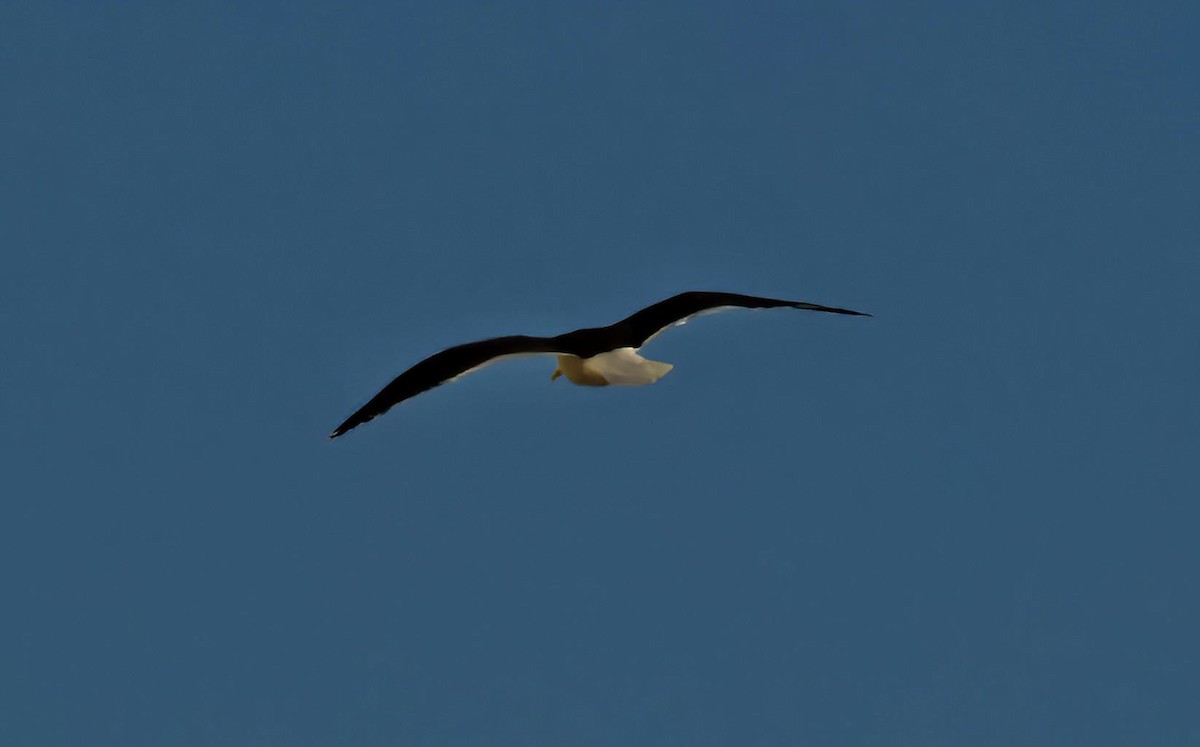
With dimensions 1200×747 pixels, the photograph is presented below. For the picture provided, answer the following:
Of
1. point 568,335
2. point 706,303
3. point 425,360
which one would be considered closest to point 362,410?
point 425,360

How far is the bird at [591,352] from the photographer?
130ft

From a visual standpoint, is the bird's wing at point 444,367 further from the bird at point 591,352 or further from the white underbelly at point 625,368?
the white underbelly at point 625,368

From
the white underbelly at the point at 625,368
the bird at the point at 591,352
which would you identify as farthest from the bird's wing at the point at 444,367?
the white underbelly at the point at 625,368

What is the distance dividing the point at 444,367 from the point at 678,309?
4.79 m

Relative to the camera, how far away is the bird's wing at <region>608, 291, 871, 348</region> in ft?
134

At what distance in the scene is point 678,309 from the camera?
41250 mm

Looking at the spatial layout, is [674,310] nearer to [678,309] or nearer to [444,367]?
[678,309]

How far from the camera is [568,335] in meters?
40.9

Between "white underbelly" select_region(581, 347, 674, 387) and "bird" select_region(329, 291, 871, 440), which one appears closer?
"bird" select_region(329, 291, 871, 440)

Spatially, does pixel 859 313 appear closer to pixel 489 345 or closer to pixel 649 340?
pixel 649 340

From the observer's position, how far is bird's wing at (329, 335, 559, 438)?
129ft

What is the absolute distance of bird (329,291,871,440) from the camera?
130 feet

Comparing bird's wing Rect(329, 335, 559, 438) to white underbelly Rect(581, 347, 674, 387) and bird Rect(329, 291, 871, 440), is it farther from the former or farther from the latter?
white underbelly Rect(581, 347, 674, 387)

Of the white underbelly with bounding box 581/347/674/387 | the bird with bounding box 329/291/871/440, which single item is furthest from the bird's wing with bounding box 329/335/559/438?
the white underbelly with bounding box 581/347/674/387
